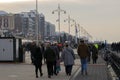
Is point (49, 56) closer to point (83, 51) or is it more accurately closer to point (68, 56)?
point (68, 56)

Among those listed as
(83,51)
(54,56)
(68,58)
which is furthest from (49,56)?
(83,51)

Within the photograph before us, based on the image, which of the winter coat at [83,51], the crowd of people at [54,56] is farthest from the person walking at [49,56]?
the winter coat at [83,51]

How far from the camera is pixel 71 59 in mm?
25031

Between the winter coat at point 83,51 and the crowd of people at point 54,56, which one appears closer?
the crowd of people at point 54,56

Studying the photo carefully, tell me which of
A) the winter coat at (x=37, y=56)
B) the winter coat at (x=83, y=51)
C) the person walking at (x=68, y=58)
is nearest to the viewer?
the winter coat at (x=37, y=56)

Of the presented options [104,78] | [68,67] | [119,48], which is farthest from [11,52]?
[119,48]

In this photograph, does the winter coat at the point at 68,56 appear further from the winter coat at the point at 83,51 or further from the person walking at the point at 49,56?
the person walking at the point at 49,56

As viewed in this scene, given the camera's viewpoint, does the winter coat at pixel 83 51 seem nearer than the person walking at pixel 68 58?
No

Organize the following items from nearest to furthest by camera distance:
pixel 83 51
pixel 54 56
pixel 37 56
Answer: pixel 37 56
pixel 54 56
pixel 83 51

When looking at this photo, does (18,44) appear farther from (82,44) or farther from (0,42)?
(82,44)

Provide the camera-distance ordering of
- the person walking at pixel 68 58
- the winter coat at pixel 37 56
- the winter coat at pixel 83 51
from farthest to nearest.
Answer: the winter coat at pixel 83 51 → the person walking at pixel 68 58 → the winter coat at pixel 37 56

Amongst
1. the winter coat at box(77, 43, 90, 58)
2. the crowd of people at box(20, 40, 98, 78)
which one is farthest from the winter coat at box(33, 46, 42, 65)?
the winter coat at box(77, 43, 90, 58)

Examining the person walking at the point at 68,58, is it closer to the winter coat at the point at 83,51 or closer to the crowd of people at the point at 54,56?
the crowd of people at the point at 54,56

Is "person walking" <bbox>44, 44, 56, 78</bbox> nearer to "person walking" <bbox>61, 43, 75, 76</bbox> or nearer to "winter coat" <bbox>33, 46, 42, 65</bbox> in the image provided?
"winter coat" <bbox>33, 46, 42, 65</bbox>
